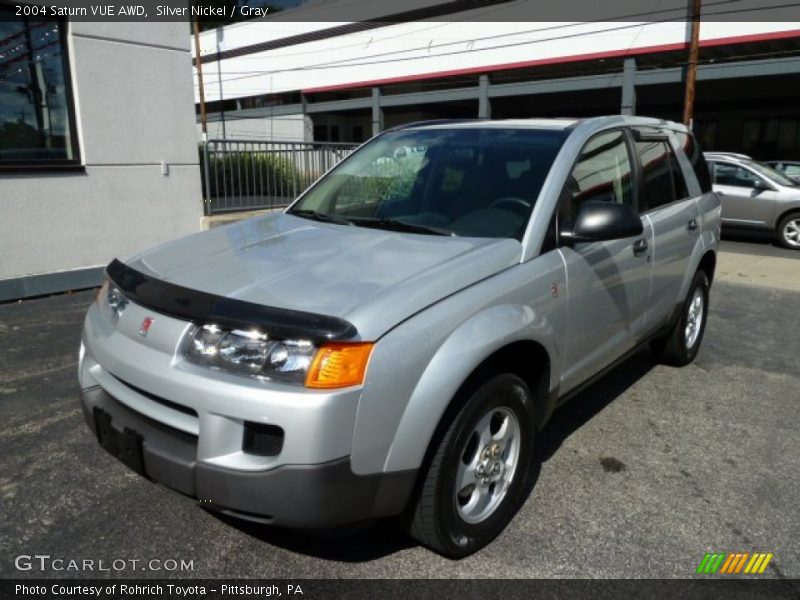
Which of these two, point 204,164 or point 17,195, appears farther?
point 204,164

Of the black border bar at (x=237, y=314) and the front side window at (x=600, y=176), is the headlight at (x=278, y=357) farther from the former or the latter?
the front side window at (x=600, y=176)

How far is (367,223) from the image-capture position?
10.8 feet

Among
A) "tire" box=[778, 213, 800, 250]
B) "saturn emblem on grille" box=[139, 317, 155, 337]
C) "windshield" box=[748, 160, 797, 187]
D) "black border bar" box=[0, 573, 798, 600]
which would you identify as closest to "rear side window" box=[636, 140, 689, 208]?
"black border bar" box=[0, 573, 798, 600]

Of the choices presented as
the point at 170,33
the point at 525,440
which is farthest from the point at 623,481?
the point at 170,33

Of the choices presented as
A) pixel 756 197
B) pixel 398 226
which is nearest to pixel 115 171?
pixel 398 226

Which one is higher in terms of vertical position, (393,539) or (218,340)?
(218,340)

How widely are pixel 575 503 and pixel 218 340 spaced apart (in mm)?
1889

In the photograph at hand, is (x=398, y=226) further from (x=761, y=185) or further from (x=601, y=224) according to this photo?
(x=761, y=185)

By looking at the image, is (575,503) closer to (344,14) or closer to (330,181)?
(330,181)

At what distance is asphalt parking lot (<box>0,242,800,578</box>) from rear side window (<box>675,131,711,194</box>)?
1.51 metres

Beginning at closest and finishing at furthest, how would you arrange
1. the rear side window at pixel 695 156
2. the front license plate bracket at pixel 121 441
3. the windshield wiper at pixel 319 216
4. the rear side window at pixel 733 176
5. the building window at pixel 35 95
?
the front license plate bracket at pixel 121 441, the windshield wiper at pixel 319 216, the rear side window at pixel 695 156, the building window at pixel 35 95, the rear side window at pixel 733 176

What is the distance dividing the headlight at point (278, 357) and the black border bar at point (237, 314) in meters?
0.03

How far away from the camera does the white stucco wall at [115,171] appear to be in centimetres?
683

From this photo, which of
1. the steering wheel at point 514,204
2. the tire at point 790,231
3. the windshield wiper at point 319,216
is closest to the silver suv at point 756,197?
the tire at point 790,231
